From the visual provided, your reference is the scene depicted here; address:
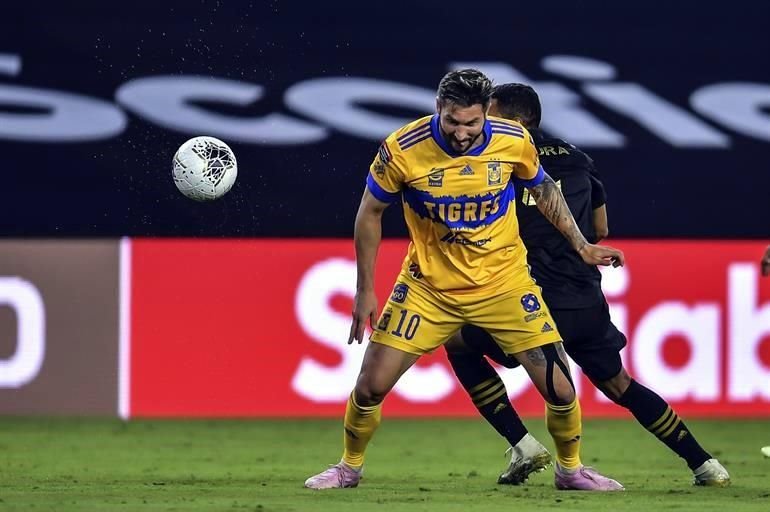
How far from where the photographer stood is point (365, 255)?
255 inches

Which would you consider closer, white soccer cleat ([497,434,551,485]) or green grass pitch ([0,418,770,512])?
green grass pitch ([0,418,770,512])

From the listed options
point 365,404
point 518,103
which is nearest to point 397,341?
point 365,404

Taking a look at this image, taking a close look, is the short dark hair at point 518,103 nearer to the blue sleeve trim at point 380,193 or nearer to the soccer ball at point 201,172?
the blue sleeve trim at point 380,193

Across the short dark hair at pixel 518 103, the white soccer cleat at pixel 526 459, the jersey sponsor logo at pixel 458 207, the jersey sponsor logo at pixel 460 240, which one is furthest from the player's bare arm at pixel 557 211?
the white soccer cleat at pixel 526 459

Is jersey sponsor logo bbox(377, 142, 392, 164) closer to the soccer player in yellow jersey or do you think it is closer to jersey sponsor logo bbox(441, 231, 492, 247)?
the soccer player in yellow jersey

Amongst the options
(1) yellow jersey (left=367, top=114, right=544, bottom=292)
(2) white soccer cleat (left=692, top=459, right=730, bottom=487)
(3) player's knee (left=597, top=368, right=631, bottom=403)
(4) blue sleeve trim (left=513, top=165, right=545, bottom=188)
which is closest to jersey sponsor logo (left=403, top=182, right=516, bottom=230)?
A: (1) yellow jersey (left=367, top=114, right=544, bottom=292)

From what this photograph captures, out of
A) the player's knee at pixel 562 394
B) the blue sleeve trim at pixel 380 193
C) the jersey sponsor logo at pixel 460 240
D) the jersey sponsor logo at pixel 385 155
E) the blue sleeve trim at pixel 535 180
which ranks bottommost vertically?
the player's knee at pixel 562 394

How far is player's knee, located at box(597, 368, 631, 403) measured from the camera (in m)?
7.03

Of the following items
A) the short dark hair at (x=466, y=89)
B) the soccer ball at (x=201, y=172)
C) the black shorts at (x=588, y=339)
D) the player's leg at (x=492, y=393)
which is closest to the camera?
the short dark hair at (x=466, y=89)

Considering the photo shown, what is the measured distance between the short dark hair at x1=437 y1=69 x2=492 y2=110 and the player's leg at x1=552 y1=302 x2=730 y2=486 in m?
1.21

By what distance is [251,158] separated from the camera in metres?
11.7

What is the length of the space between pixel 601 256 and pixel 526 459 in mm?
1077

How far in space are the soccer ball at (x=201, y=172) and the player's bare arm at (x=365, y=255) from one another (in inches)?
51.6

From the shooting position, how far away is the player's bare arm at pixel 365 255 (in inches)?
254
